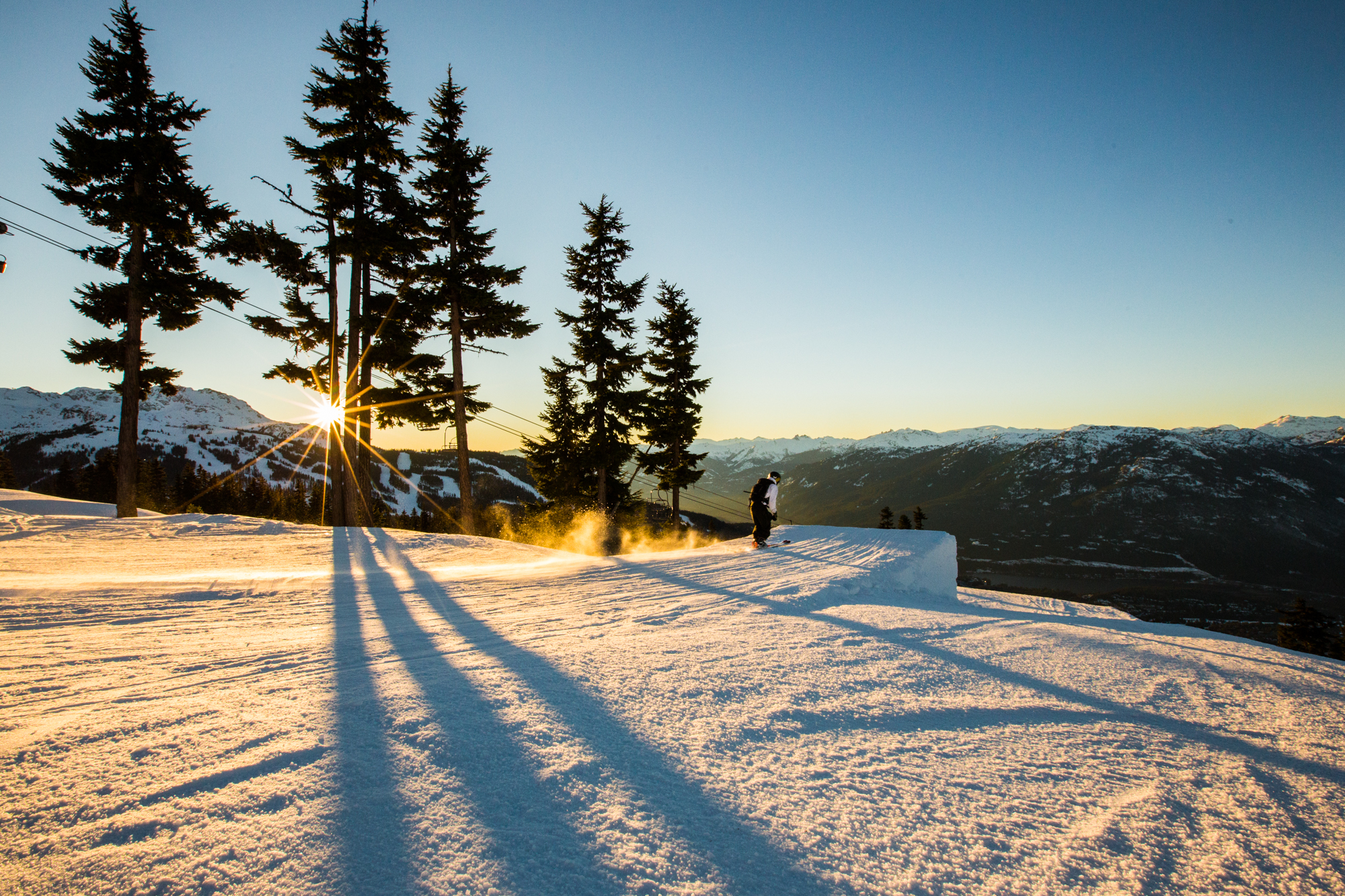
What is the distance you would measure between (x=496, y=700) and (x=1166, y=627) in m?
7.60

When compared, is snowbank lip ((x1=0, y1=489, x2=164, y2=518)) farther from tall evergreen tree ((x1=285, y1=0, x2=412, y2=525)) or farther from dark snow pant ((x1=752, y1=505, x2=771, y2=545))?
dark snow pant ((x1=752, y1=505, x2=771, y2=545))

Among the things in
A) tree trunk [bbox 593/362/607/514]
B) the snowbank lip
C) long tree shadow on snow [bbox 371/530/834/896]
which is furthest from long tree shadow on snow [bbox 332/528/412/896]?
tree trunk [bbox 593/362/607/514]

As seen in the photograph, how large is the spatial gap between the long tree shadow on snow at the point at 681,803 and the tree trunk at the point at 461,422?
1446 centimetres

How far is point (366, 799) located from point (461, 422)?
16.1 metres

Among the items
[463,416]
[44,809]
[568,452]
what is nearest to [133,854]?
[44,809]

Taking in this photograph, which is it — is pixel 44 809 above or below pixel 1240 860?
above

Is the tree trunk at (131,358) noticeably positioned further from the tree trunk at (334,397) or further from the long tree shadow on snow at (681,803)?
the long tree shadow on snow at (681,803)

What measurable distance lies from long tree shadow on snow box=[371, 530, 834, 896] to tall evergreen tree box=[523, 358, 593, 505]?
67.1 feet

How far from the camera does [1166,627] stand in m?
5.97

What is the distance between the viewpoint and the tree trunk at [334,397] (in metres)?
15.6

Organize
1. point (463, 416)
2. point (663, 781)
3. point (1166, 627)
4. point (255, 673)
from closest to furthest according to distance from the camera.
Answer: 1. point (663, 781)
2. point (255, 673)
3. point (1166, 627)
4. point (463, 416)

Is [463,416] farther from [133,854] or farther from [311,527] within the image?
[133,854]

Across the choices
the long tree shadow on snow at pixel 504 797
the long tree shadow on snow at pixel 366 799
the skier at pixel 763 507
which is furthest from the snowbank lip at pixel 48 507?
the skier at pixel 763 507

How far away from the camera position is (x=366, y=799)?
71.7 inches
